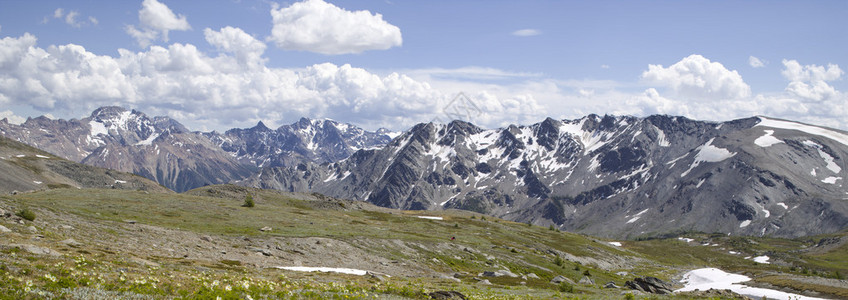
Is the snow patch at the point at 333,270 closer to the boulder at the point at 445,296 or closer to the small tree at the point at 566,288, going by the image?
the small tree at the point at 566,288

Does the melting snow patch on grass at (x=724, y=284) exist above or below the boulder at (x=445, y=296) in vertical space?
below

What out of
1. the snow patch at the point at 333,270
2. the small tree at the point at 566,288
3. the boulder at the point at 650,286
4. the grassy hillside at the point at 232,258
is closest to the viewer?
the grassy hillside at the point at 232,258

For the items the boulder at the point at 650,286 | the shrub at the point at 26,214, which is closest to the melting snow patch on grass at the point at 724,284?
the boulder at the point at 650,286

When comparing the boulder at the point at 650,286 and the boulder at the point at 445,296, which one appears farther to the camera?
the boulder at the point at 650,286

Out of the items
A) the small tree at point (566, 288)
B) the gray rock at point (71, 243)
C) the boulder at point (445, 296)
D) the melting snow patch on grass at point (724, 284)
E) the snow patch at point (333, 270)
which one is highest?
the gray rock at point (71, 243)

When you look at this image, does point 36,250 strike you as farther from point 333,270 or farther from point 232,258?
point 333,270

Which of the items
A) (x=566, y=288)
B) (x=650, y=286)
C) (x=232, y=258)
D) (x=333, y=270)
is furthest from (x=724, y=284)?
(x=232, y=258)

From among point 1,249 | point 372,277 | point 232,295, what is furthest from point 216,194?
point 232,295

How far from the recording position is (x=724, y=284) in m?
94.3

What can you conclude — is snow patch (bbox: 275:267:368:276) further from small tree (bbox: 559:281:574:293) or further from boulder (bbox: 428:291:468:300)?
boulder (bbox: 428:291:468:300)

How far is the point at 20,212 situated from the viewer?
2067 inches

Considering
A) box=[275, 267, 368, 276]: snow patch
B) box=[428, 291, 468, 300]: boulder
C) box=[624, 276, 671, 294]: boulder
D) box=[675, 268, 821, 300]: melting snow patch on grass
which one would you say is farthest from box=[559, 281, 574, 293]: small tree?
box=[675, 268, 821, 300]: melting snow patch on grass

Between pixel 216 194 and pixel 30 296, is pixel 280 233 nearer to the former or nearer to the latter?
pixel 30 296

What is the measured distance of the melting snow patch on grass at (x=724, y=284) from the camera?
6861cm
